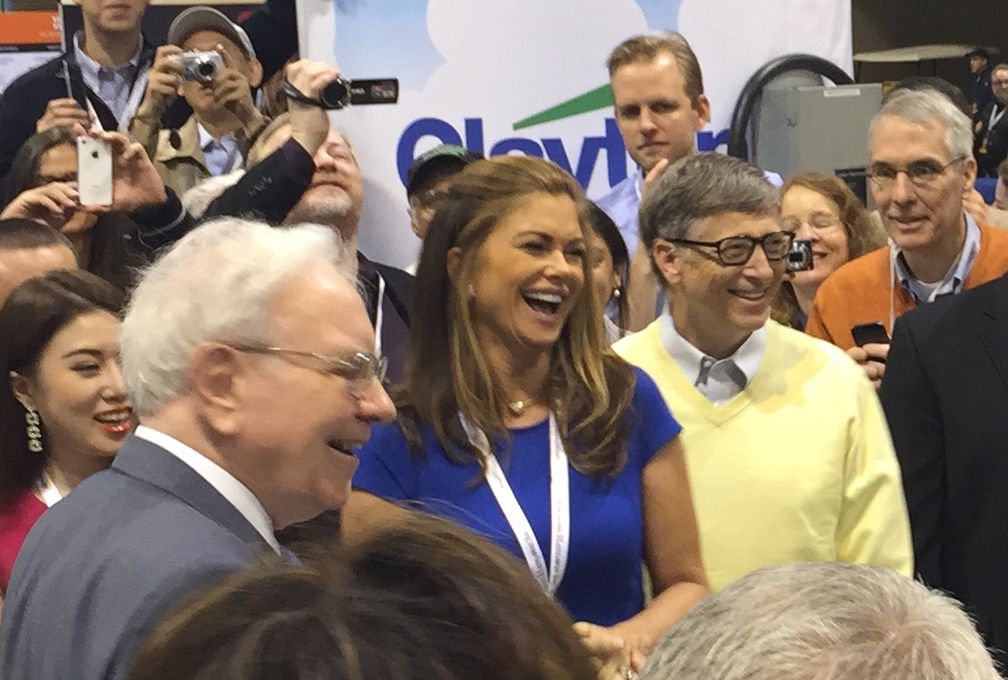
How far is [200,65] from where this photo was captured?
4.05 m

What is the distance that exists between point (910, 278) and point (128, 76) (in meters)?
2.30

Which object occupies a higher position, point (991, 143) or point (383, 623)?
point (383, 623)

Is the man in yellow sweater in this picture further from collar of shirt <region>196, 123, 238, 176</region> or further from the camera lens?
collar of shirt <region>196, 123, 238, 176</region>

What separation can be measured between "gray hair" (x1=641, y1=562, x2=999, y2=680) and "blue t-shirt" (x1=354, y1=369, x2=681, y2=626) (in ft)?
3.57

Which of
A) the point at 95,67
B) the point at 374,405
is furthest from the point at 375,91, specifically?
the point at 374,405

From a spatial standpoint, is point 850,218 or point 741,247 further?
point 850,218

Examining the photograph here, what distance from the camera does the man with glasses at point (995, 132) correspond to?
8.83m

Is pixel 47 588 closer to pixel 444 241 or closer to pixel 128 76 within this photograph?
pixel 444 241

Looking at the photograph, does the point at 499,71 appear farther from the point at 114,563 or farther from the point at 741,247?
the point at 114,563

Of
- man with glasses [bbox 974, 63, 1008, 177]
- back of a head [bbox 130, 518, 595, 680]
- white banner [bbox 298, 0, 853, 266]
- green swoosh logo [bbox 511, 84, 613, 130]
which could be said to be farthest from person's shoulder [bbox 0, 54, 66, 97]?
man with glasses [bbox 974, 63, 1008, 177]

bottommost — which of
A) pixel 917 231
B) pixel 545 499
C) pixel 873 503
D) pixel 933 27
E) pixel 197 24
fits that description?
pixel 873 503

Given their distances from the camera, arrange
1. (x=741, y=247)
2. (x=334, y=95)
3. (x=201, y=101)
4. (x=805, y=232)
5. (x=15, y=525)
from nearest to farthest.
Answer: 1. (x=15, y=525)
2. (x=741, y=247)
3. (x=334, y=95)
4. (x=201, y=101)
5. (x=805, y=232)

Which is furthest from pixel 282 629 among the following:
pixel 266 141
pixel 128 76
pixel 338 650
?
pixel 128 76

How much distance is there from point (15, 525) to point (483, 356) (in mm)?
815
